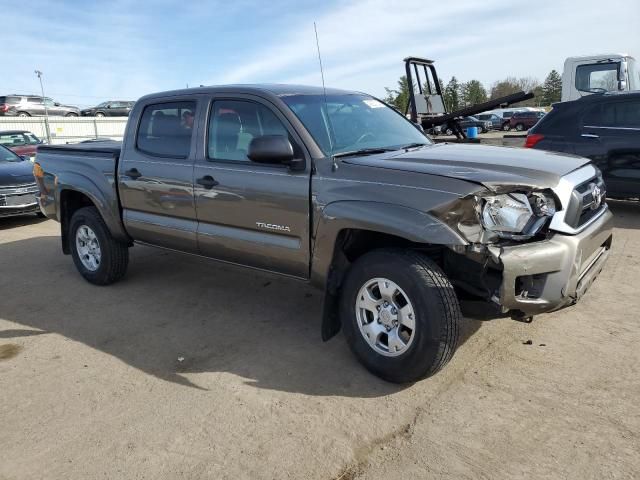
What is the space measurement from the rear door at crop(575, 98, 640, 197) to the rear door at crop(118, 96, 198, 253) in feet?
19.3

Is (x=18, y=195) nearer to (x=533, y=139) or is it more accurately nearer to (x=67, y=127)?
(x=533, y=139)

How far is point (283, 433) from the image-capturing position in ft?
9.32

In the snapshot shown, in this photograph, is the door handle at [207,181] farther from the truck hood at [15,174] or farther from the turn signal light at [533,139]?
the truck hood at [15,174]

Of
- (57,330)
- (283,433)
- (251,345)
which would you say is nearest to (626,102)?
(251,345)

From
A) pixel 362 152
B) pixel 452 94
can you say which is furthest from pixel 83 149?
pixel 452 94

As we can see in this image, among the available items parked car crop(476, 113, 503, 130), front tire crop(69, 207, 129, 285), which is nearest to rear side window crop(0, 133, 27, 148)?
front tire crop(69, 207, 129, 285)

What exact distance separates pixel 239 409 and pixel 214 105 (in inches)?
94.1

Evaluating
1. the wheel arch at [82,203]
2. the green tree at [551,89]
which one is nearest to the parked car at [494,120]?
the green tree at [551,89]

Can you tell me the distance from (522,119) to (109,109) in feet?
97.0

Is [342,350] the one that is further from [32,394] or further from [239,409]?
[32,394]

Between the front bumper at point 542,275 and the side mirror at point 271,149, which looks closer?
the front bumper at point 542,275

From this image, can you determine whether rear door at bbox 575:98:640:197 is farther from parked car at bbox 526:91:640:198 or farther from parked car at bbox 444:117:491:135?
parked car at bbox 444:117:491:135

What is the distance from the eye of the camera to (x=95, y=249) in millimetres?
5461

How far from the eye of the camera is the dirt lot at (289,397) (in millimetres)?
2588
